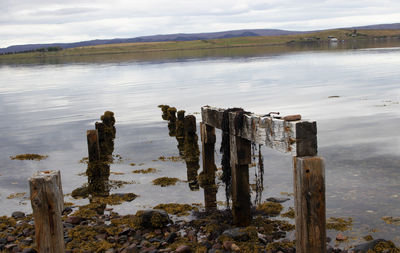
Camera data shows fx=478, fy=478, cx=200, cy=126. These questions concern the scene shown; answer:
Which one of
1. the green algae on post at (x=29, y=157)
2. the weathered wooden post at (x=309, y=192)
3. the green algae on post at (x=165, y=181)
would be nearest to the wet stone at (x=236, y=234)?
the weathered wooden post at (x=309, y=192)

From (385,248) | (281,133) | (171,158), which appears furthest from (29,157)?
(385,248)

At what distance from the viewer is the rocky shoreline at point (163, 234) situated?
9914 mm

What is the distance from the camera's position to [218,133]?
2388 cm

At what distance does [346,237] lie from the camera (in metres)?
10.5

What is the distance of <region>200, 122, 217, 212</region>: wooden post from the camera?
1387cm

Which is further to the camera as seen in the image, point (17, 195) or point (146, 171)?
point (146, 171)

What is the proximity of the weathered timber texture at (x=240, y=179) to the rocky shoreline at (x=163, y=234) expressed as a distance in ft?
0.92

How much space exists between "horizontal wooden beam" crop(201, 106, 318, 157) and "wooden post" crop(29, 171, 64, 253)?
12.8ft

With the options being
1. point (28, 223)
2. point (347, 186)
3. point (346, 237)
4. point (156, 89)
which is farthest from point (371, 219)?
point (156, 89)

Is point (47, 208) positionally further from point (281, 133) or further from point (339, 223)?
point (339, 223)

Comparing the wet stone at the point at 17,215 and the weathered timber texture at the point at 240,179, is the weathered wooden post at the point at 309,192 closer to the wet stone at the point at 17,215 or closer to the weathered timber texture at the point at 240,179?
the weathered timber texture at the point at 240,179

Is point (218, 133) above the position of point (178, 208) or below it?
above

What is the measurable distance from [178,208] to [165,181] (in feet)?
10.4

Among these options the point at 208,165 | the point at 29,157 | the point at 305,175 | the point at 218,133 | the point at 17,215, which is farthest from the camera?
the point at 218,133
